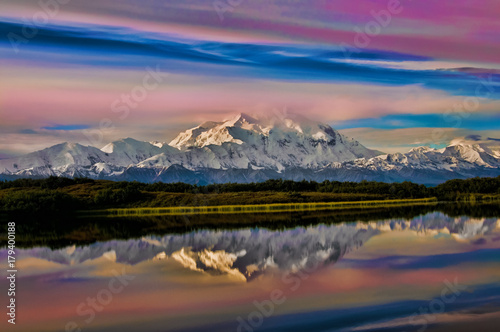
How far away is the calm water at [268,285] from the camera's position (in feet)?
65.3

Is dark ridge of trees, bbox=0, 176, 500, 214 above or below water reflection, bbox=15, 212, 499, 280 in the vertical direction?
below

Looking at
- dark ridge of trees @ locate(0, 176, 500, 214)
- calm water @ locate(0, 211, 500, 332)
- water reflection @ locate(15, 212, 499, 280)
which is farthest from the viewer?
dark ridge of trees @ locate(0, 176, 500, 214)

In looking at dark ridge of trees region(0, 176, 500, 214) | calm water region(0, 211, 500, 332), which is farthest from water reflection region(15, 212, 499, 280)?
dark ridge of trees region(0, 176, 500, 214)

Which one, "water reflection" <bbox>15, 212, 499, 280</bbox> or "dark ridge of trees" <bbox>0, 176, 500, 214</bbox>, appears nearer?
"water reflection" <bbox>15, 212, 499, 280</bbox>

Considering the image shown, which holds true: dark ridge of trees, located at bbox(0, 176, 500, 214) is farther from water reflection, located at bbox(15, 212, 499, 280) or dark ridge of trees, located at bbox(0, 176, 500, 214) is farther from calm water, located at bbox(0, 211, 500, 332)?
calm water, located at bbox(0, 211, 500, 332)

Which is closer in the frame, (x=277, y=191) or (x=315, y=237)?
(x=315, y=237)

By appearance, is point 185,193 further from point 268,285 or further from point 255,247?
point 268,285

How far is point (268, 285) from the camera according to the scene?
25656 mm

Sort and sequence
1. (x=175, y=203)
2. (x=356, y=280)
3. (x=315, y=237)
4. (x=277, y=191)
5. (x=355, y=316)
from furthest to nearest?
(x=277, y=191)
(x=175, y=203)
(x=315, y=237)
(x=356, y=280)
(x=355, y=316)

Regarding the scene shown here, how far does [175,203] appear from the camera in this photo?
109812 mm

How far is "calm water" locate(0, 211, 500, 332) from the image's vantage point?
65.3ft

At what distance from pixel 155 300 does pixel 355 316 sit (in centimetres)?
851

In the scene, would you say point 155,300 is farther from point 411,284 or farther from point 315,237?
point 315,237

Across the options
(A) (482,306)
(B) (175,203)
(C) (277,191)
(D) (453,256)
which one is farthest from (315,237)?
(C) (277,191)
